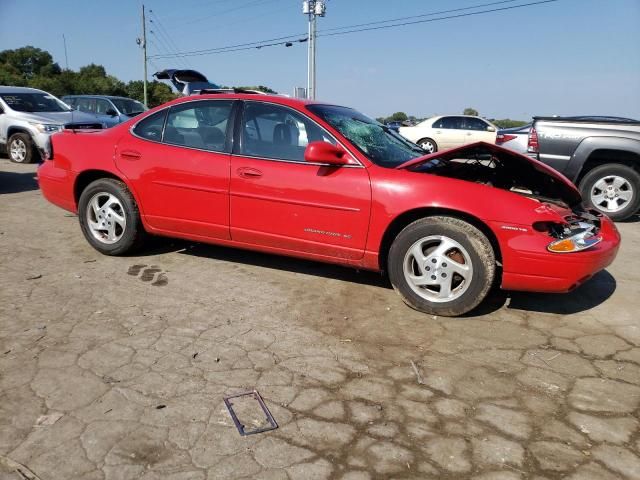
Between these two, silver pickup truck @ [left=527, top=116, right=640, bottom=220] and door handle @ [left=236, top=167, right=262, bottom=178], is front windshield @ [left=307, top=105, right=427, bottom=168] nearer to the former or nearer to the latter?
door handle @ [left=236, top=167, right=262, bottom=178]

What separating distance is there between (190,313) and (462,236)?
197 centimetres

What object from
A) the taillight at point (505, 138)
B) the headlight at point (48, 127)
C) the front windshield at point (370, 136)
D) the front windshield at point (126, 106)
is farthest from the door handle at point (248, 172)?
the front windshield at point (126, 106)

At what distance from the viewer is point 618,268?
489 centimetres

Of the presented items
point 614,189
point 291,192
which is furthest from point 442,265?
point 614,189

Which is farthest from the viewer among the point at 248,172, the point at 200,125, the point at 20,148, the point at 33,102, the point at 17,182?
the point at 33,102

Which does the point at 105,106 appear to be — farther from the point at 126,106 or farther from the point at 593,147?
the point at 593,147

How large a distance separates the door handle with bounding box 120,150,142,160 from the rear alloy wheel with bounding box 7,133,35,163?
787cm

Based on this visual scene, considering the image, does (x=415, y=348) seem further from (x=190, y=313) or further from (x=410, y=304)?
(x=190, y=313)

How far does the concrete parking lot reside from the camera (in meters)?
2.11

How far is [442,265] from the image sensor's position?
3443 millimetres

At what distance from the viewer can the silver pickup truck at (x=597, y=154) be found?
260 inches

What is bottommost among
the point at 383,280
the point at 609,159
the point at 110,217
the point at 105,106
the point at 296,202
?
the point at 383,280

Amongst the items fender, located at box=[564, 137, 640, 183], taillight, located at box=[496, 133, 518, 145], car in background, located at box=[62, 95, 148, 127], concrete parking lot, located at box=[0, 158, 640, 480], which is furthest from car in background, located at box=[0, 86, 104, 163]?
fender, located at box=[564, 137, 640, 183]

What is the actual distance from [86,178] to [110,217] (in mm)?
484
